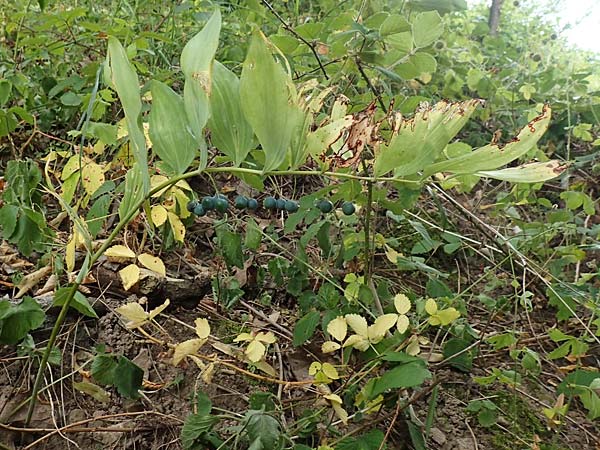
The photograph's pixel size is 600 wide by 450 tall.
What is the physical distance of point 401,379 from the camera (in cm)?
70

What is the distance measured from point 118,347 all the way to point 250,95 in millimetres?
678

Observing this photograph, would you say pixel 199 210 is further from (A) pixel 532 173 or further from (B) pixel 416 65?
(A) pixel 532 173

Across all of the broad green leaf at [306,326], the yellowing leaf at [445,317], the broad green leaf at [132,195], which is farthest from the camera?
the broad green leaf at [306,326]

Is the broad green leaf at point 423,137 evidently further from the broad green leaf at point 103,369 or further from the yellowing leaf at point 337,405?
Answer: the broad green leaf at point 103,369

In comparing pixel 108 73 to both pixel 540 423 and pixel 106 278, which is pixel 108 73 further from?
pixel 540 423

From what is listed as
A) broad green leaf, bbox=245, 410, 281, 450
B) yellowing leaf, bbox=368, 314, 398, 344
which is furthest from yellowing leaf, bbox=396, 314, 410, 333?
broad green leaf, bbox=245, 410, 281, 450

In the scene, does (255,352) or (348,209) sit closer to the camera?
(255,352)

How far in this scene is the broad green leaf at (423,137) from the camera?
0.50 meters

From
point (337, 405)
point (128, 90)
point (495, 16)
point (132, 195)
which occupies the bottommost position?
point (495, 16)

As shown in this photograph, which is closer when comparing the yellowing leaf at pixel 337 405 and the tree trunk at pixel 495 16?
the yellowing leaf at pixel 337 405

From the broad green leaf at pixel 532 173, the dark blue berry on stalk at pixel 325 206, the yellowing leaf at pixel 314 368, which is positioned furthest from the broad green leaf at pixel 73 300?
the broad green leaf at pixel 532 173

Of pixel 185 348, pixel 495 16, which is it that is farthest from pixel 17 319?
pixel 495 16

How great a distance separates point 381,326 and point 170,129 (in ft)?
1.39

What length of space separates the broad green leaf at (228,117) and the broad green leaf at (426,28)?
51 cm
